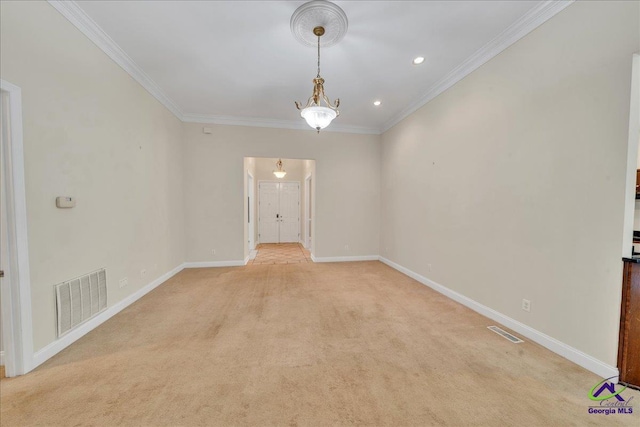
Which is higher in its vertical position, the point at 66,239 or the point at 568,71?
the point at 568,71

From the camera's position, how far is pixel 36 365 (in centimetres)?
193

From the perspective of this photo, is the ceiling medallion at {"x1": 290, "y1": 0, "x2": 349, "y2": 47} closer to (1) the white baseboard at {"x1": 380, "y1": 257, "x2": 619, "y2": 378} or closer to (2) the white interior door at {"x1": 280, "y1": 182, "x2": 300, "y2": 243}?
(1) the white baseboard at {"x1": 380, "y1": 257, "x2": 619, "y2": 378}

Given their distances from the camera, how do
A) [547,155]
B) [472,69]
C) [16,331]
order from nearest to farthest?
1. [16,331]
2. [547,155]
3. [472,69]

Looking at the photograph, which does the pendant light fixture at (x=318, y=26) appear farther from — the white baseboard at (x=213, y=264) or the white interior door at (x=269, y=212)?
the white interior door at (x=269, y=212)

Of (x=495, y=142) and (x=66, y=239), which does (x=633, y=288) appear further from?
(x=66, y=239)

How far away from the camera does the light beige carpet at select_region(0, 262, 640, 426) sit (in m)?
1.49

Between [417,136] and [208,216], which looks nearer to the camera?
[417,136]

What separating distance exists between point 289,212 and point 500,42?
23.0 feet

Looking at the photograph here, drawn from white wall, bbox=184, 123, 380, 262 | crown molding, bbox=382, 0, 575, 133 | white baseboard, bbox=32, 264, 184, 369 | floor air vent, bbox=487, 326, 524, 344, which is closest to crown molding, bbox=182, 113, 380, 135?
white wall, bbox=184, 123, 380, 262

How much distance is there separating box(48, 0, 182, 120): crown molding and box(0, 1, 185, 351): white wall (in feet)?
0.22

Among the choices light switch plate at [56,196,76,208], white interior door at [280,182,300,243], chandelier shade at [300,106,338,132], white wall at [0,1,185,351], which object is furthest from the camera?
white interior door at [280,182,300,243]

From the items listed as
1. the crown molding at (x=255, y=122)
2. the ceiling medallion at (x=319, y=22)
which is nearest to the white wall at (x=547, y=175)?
the ceiling medallion at (x=319, y=22)

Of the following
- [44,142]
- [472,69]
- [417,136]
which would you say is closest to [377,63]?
[472,69]

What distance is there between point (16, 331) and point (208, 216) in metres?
3.35
